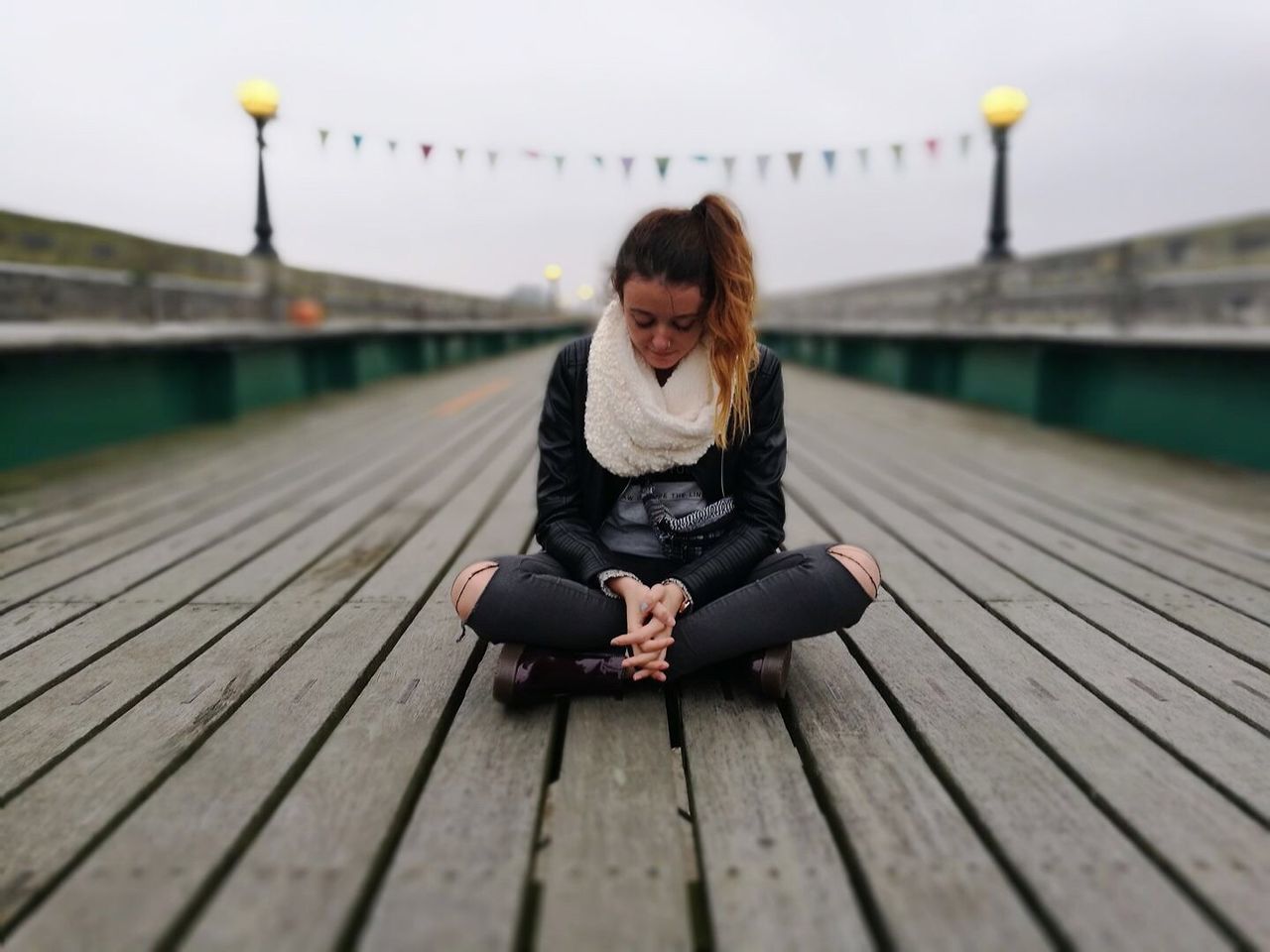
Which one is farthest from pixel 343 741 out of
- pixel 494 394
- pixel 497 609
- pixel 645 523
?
pixel 494 394

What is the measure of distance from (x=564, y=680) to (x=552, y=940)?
2.35ft

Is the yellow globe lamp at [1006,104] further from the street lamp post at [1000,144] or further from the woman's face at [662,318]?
the woman's face at [662,318]

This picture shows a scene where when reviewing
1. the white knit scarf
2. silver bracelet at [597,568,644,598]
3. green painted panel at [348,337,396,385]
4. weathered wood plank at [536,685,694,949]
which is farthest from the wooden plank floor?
green painted panel at [348,337,396,385]

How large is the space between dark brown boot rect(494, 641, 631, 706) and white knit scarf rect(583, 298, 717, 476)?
44 cm

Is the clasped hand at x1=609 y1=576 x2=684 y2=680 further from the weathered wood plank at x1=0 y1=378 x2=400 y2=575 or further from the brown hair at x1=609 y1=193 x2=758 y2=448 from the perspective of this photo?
the weathered wood plank at x1=0 y1=378 x2=400 y2=575

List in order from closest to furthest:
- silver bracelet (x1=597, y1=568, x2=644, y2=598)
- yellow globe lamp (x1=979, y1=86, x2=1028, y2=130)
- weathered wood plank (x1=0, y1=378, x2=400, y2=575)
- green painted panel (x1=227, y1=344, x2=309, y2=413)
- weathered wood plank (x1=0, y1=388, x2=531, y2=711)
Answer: silver bracelet (x1=597, y1=568, x2=644, y2=598) < weathered wood plank (x1=0, y1=388, x2=531, y2=711) < weathered wood plank (x1=0, y1=378, x2=400, y2=575) < green painted panel (x1=227, y1=344, x2=309, y2=413) < yellow globe lamp (x1=979, y1=86, x2=1028, y2=130)

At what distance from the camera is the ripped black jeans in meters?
1.75

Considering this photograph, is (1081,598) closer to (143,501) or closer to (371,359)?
(143,501)

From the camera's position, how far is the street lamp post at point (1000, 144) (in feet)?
27.1

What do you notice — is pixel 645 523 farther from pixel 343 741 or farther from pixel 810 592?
pixel 343 741

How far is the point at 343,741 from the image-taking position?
1.59 meters

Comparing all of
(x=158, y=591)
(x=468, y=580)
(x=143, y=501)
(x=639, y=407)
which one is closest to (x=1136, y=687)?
(x=639, y=407)

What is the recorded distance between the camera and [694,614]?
1.79m

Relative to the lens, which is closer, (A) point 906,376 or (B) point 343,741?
(B) point 343,741
